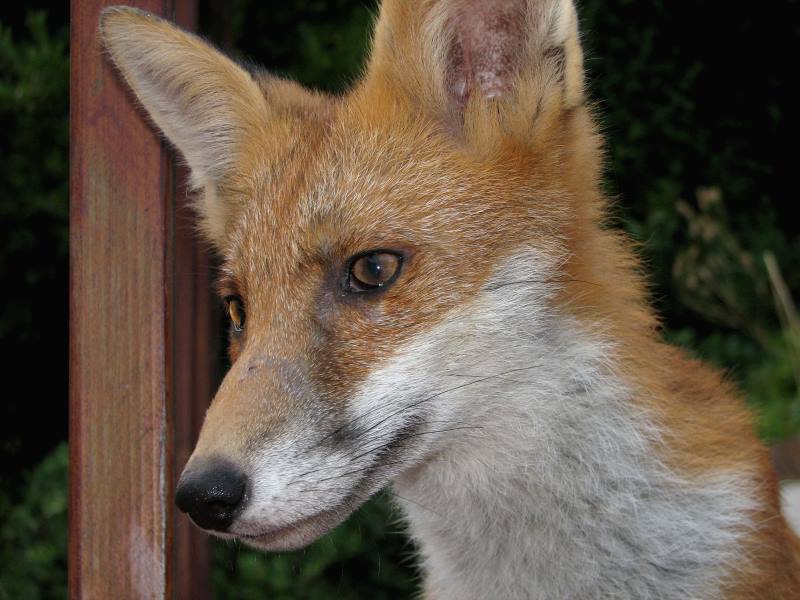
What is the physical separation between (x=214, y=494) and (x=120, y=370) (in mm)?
492

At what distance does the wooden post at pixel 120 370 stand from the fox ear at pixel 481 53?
657 millimetres

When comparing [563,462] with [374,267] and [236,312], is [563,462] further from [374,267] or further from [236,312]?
[236,312]

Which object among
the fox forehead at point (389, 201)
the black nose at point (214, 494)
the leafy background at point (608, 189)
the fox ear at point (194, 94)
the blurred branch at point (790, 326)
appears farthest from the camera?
the blurred branch at point (790, 326)

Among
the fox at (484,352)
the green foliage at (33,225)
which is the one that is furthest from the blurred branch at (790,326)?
the green foliage at (33,225)

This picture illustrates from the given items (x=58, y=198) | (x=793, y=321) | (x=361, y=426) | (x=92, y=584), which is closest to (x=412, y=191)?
(x=361, y=426)

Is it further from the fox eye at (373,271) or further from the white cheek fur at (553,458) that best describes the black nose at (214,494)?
the fox eye at (373,271)

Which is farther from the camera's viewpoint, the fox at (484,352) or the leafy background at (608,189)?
the leafy background at (608,189)

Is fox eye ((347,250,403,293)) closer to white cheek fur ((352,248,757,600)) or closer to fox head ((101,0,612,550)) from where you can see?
fox head ((101,0,612,550))

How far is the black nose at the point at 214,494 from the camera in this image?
1742 millimetres

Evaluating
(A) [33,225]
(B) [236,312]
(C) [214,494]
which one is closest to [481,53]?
(B) [236,312]

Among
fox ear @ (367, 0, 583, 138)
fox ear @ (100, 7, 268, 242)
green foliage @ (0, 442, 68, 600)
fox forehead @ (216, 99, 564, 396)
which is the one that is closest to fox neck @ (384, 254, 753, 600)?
fox forehead @ (216, 99, 564, 396)

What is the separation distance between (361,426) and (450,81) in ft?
2.92

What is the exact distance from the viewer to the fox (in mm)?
1983

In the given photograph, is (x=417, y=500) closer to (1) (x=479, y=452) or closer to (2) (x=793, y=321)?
(1) (x=479, y=452)
